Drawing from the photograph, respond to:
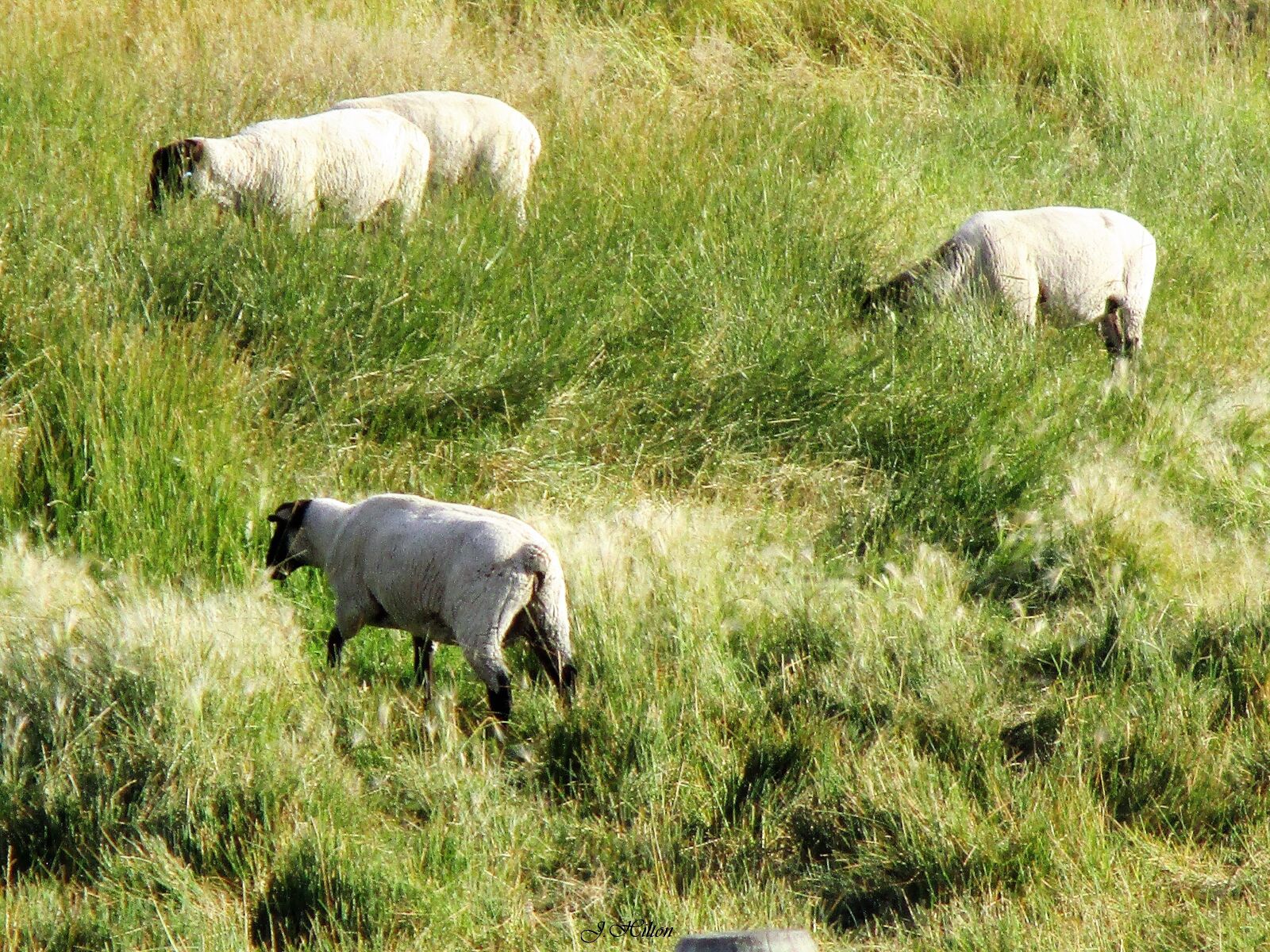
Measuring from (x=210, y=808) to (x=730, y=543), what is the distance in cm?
265

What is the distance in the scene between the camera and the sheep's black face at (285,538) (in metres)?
5.35

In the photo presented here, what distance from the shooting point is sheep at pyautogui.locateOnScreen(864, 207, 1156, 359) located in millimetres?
7988

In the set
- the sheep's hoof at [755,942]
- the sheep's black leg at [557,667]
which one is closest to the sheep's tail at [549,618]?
the sheep's black leg at [557,667]

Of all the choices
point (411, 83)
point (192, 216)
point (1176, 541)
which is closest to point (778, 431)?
point (1176, 541)

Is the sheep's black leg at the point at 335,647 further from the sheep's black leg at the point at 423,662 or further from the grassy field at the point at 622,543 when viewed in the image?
the sheep's black leg at the point at 423,662

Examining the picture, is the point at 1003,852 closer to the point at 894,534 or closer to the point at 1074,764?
the point at 1074,764

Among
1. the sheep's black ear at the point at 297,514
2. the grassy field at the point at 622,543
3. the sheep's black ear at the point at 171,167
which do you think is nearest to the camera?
the grassy field at the point at 622,543

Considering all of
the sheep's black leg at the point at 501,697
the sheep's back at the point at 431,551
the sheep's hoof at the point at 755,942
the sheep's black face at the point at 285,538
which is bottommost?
the sheep's black leg at the point at 501,697

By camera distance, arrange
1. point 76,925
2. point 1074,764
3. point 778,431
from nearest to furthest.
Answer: point 76,925
point 1074,764
point 778,431

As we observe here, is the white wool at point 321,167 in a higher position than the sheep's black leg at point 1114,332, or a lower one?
higher

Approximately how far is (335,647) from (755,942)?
3113 mm

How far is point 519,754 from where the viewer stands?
4758 mm

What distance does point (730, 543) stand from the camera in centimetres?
628

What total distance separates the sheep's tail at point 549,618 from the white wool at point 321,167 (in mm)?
3510
